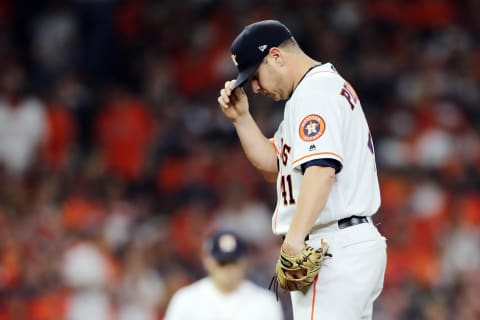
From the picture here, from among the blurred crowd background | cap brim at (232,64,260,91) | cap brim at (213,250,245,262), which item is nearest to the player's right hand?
cap brim at (232,64,260,91)

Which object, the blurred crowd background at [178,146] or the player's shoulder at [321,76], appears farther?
the blurred crowd background at [178,146]

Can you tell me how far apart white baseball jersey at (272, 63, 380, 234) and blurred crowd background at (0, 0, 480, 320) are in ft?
15.5

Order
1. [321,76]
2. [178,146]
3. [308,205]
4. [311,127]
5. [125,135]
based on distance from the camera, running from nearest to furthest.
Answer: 1. [308,205]
2. [311,127]
3. [321,76]
4. [178,146]
5. [125,135]

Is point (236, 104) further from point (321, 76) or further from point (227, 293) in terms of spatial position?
point (227, 293)

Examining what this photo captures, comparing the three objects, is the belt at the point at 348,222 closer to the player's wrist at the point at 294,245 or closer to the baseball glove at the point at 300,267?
the baseball glove at the point at 300,267

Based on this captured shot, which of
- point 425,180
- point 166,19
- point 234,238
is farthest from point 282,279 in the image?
point 166,19

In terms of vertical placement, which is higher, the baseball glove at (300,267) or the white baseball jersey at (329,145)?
the white baseball jersey at (329,145)

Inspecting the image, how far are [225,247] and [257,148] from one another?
197cm

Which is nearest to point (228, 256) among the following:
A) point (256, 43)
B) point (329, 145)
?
point (256, 43)

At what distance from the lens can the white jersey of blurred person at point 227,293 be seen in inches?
255

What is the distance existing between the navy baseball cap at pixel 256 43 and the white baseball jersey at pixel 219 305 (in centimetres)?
241

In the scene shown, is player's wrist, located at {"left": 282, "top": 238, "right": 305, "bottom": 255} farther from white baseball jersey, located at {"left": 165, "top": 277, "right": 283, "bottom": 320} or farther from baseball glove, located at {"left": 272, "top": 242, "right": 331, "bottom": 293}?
white baseball jersey, located at {"left": 165, "top": 277, "right": 283, "bottom": 320}

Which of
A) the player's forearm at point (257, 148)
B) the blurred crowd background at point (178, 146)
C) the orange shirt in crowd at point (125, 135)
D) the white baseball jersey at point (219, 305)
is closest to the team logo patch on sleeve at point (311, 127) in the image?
the player's forearm at point (257, 148)

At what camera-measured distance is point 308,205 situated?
12.9 feet
